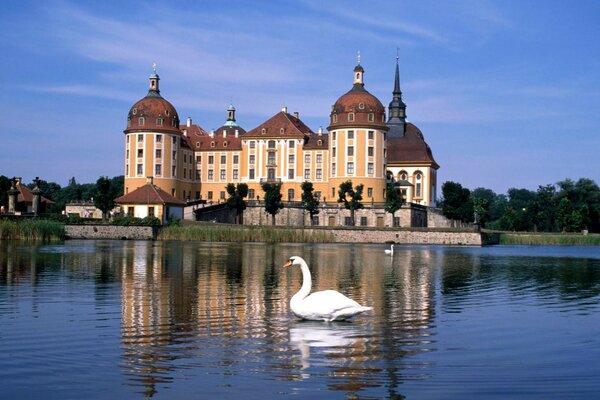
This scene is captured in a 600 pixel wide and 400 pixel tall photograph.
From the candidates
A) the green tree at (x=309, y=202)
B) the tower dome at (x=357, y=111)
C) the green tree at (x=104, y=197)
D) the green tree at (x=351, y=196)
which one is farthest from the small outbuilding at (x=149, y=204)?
the tower dome at (x=357, y=111)

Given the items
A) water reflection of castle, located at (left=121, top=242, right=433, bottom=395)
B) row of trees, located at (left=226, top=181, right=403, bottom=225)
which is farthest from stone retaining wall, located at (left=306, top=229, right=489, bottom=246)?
water reflection of castle, located at (left=121, top=242, right=433, bottom=395)

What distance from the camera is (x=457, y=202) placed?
9544cm

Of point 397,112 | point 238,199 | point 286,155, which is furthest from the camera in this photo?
point 397,112

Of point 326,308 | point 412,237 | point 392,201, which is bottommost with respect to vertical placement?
point 326,308

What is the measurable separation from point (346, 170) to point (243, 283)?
69.1m

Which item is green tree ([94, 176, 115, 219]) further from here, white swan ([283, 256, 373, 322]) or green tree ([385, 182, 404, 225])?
white swan ([283, 256, 373, 322])

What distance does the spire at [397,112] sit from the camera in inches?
4355

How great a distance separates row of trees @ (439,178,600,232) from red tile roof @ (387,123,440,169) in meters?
5.97

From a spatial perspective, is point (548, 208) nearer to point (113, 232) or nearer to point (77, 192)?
point (113, 232)

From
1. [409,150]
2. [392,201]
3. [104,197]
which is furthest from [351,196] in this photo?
[104,197]

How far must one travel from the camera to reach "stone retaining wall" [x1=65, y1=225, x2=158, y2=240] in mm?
68688

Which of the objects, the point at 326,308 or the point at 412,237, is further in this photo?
the point at 412,237

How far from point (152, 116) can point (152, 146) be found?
3580 millimetres

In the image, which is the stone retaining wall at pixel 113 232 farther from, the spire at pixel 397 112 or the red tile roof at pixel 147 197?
the spire at pixel 397 112
